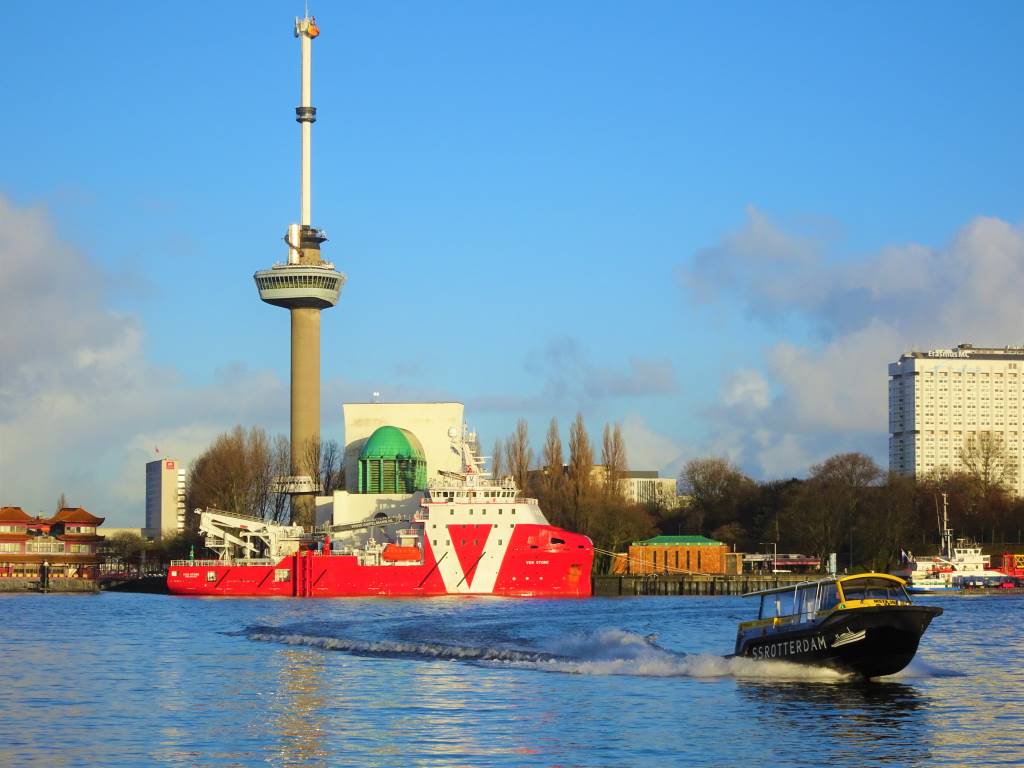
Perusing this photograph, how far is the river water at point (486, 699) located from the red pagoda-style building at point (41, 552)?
67681 mm

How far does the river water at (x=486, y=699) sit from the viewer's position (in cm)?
2567

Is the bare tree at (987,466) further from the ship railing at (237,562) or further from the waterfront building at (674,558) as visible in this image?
the ship railing at (237,562)

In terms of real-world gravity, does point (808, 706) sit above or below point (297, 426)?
below

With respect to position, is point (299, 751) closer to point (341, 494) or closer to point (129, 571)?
point (341, 494)

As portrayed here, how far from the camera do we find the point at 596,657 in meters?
42.6

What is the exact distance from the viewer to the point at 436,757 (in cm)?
A: 2523

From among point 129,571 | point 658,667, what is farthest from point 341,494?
point 658,667

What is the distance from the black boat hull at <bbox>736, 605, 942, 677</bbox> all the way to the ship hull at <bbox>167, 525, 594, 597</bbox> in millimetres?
50999

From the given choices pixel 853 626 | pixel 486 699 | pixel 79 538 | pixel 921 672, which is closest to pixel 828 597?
pixel 853 626

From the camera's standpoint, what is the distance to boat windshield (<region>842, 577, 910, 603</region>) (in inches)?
1362

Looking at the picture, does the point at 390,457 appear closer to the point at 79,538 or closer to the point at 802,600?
the point at 79,538

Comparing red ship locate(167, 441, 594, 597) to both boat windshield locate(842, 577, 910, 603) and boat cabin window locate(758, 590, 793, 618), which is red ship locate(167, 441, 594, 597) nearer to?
boat cabin window locate(758, 590, 793, 618)

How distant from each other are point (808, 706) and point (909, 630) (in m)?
4.39

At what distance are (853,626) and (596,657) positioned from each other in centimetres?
1062
